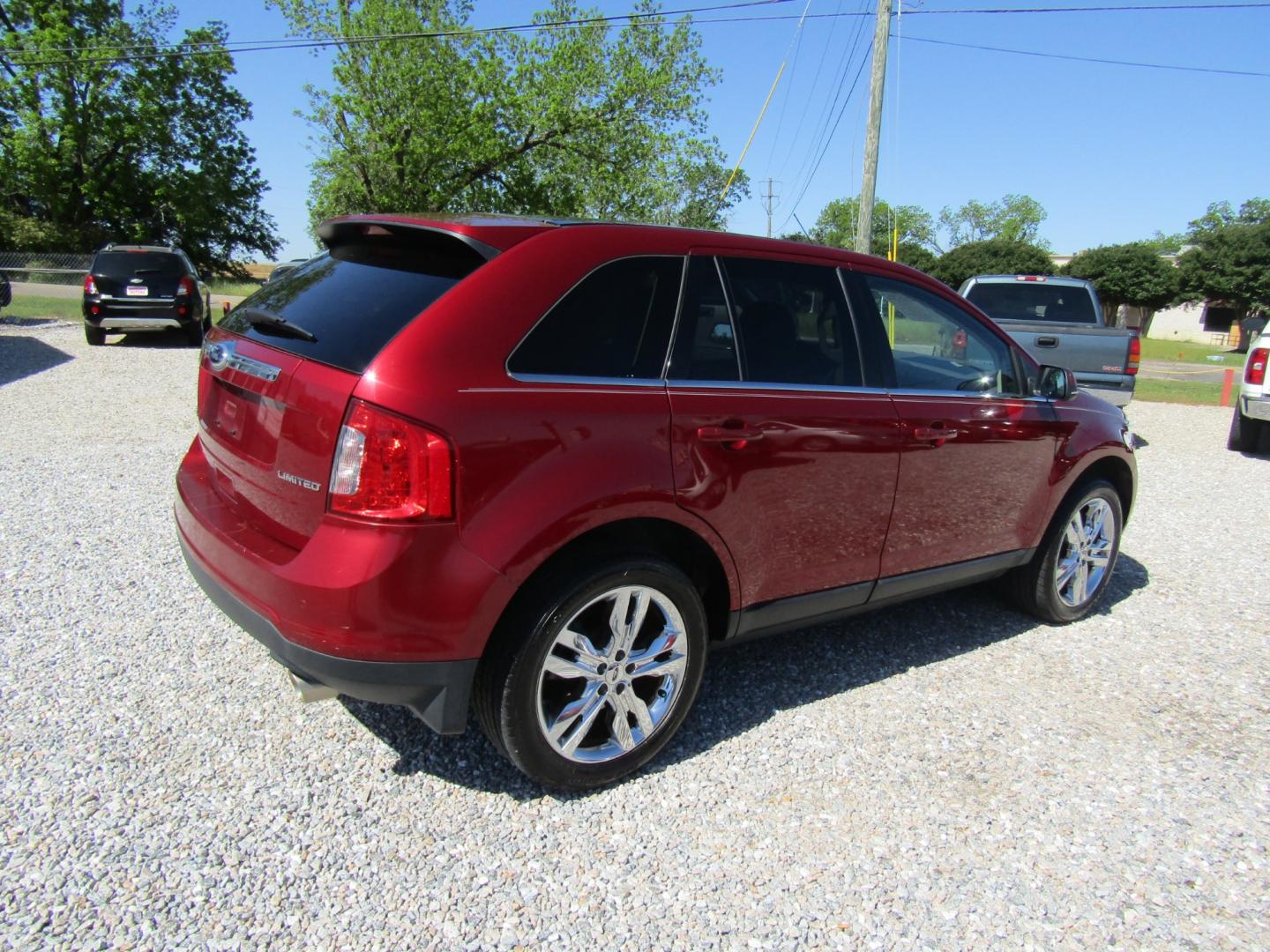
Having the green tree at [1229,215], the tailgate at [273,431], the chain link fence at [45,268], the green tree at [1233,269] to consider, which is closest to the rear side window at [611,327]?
the tailgate at [273,431]

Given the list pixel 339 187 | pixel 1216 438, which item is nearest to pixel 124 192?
pixel 339 187

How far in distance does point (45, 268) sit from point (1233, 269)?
57766 millimetres

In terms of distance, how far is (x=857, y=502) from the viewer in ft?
11.2

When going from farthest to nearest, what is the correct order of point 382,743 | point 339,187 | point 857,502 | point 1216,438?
point 339,187
point 1216,438
point 857,502
point 382,743

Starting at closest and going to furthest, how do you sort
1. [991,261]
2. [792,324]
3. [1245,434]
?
[792,324] < [1245,434] < [991,261]

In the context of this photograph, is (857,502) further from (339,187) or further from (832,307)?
(339,187)

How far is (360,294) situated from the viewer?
275 cm

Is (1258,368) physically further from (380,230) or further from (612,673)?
(380,230)

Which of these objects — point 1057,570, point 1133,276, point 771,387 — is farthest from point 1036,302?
point 1133,276

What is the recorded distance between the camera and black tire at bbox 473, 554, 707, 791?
8.55ft

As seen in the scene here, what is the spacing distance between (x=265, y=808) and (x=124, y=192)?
4023 cm

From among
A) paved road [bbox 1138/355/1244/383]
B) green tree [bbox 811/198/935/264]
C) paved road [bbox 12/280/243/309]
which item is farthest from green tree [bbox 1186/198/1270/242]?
paved road [bbox 12/280/243/309]

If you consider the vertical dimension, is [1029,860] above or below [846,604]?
below

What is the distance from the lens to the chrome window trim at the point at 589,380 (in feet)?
8.37
